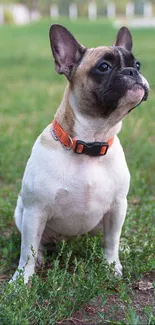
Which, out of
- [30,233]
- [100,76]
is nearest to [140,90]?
[100,76]

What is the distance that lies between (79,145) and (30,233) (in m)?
0.56

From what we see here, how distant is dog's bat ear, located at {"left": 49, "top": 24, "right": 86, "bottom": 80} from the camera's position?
3303 millimetres

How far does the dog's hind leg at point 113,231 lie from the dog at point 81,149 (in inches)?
0.6

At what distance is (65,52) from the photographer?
333cm

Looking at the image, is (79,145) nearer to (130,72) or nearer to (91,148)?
(91,148)

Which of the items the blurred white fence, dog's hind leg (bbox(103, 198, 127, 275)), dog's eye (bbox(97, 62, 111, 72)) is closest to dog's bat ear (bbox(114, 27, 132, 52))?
dog's eye (bbox(97, 62, 111, 72))

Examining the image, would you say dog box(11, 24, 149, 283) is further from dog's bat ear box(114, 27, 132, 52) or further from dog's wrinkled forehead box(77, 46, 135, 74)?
dog's bat ear box(114, 27, 132, 52)

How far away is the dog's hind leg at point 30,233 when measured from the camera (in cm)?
324

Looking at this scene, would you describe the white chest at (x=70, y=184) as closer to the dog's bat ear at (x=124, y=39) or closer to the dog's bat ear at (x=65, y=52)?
the dog's bat ear at (x=65, y=52)

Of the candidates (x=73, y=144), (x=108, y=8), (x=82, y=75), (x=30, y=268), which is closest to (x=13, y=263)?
(x=30, y=268)

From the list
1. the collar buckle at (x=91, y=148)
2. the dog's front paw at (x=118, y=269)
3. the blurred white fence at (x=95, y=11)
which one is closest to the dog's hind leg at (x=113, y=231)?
the dog's front paw at (x=118, y=269)

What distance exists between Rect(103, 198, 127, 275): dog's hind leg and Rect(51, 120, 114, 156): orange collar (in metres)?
0.35

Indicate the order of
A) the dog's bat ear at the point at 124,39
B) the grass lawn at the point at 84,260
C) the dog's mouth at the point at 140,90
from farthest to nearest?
the dog's bat ear at the point at 124,39 → the dog's mouth at the point at 140,90 → the grass lawn at the point at 84,260

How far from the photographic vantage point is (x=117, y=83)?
120 inches
